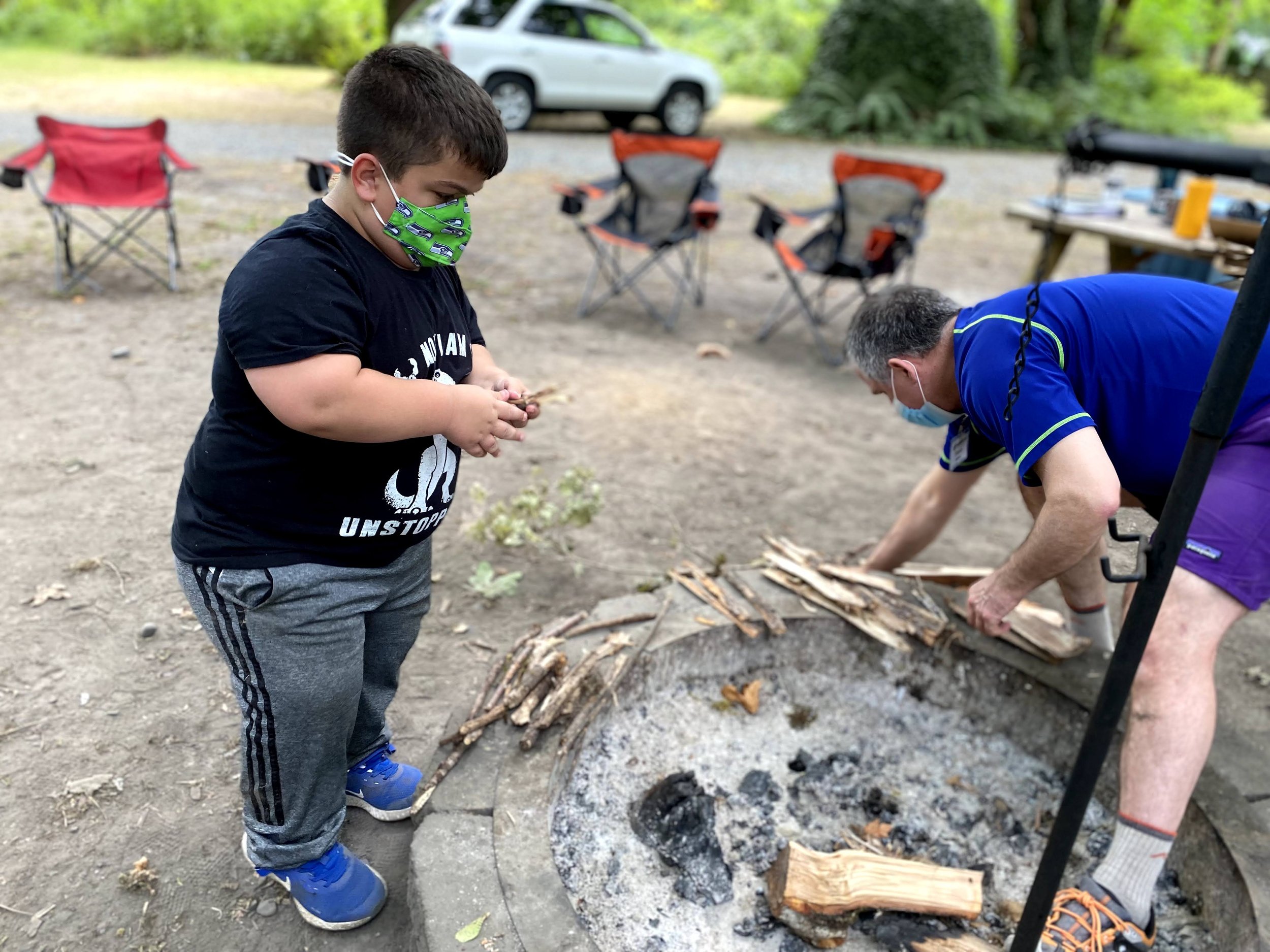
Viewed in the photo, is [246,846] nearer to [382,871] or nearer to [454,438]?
[382,871]

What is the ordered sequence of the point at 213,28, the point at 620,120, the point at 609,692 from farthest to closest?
the point at 213,28 → the point at 620,120 → the point at 609,692

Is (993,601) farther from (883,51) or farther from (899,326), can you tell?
(883,51)

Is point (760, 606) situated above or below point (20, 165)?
below

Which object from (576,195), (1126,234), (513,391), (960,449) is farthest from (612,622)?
(1126,234)

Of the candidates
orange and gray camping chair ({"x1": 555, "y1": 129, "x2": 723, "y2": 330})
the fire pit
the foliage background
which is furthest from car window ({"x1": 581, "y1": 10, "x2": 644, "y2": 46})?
the fire pit

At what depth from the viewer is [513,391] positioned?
6.95ft

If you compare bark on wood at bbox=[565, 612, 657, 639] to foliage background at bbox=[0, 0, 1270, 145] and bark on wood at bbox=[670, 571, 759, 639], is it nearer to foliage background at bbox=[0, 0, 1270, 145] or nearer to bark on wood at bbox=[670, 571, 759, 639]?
bark on wood at bbox=[670, 571, 759, 639]

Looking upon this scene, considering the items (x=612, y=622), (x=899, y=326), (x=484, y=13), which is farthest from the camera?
(x=484, y=13)

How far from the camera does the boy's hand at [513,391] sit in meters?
2.06

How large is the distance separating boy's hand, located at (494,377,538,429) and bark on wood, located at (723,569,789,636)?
45.5 inches

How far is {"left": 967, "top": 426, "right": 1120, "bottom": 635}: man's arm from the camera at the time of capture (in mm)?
2045

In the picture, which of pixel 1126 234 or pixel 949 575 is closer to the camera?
pixel 949 575

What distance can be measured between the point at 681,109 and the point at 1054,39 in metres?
8.06

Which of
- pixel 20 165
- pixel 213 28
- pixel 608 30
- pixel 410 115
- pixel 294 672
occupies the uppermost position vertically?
pixel 608 30
